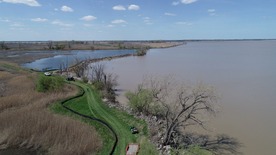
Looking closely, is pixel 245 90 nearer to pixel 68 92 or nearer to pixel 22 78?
pixel 68 92

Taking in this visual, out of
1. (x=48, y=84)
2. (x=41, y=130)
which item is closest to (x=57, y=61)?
(x=48, y=84)

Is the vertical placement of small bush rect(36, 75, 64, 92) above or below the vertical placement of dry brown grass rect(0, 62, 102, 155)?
above

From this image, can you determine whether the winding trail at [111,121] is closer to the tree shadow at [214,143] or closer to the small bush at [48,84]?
the small bush at [48,84]

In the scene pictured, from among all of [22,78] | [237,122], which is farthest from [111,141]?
[22,78]

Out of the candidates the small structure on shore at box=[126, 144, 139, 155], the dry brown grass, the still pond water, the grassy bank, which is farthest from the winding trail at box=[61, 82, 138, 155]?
the still pond water

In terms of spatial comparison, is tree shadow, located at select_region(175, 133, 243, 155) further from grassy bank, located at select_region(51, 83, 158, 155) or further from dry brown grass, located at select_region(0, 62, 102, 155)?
dry brown grass, located at select_region(0, 62, 102, 155)
